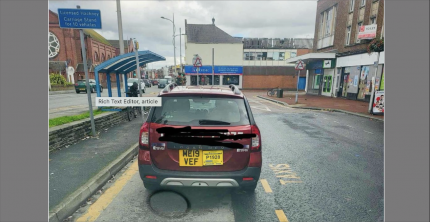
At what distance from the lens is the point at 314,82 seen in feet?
79.2

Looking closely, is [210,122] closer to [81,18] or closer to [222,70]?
[81,18]

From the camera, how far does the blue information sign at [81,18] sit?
4.68m

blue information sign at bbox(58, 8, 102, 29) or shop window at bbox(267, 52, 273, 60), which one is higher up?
shop window at bbox(267, 52, 273, 60)

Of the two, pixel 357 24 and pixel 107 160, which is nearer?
pixel 107 160

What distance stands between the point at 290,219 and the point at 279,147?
3.01 meters

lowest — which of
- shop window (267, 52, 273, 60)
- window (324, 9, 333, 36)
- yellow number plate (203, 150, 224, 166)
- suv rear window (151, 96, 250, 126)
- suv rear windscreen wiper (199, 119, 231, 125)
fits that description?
yellow number plate (203, 150, 224, 166)

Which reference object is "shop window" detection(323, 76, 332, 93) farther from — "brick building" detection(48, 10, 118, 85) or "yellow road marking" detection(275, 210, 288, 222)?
"brick building" detection(48, 10, 118, 85)

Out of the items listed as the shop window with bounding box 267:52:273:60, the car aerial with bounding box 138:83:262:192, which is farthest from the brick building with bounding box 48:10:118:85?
the car aerial with bounding box 138:83:262:192

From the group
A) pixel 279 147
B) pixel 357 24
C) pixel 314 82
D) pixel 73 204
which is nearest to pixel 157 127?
pixel 73 204

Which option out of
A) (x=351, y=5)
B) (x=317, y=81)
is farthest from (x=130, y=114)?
(x=317, y=81)

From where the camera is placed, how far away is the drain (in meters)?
2.80

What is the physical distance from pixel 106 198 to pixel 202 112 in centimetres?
189

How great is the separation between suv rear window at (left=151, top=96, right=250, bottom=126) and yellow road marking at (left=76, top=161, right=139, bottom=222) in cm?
138

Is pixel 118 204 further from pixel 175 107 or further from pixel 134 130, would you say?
pixel 134 130
